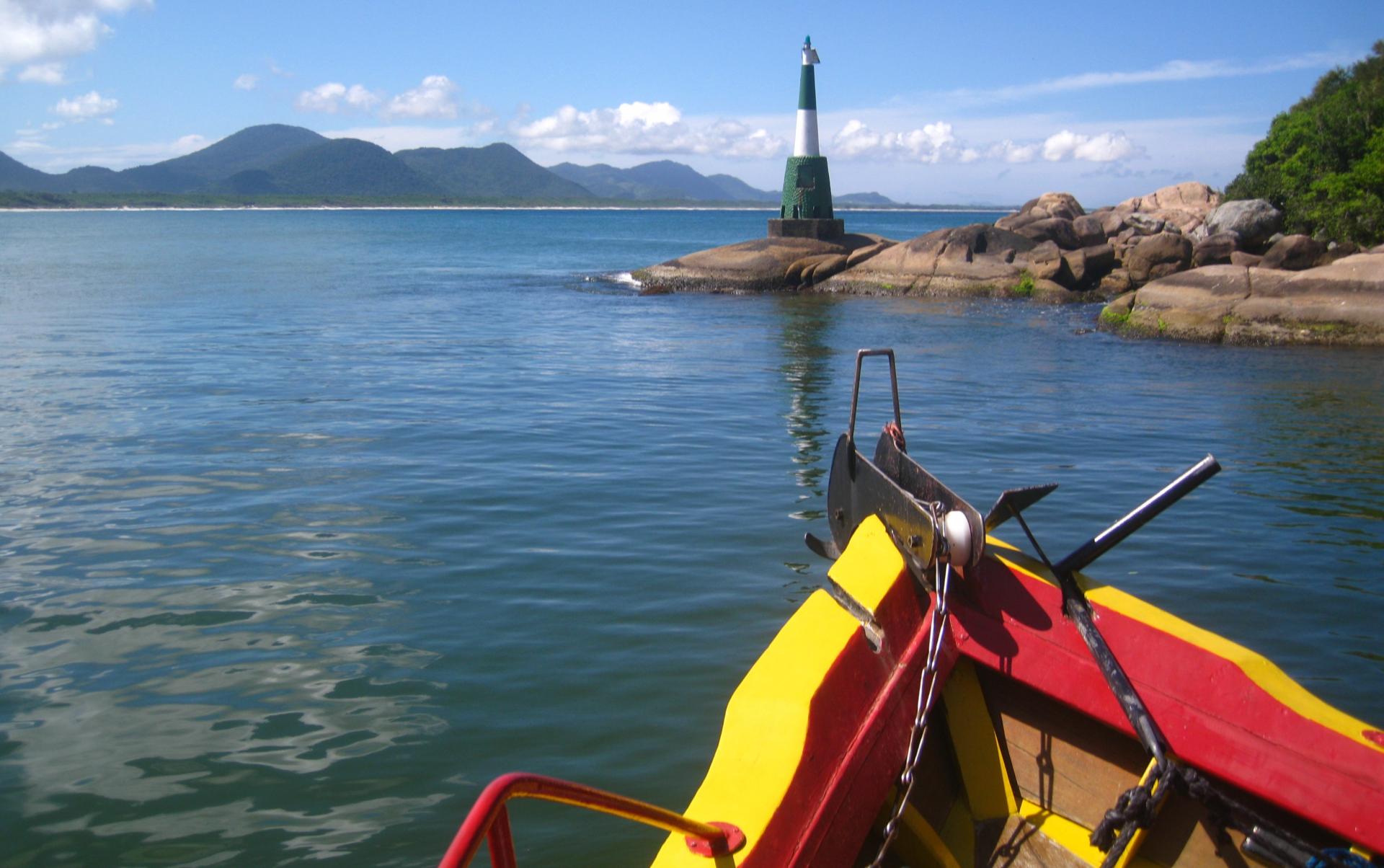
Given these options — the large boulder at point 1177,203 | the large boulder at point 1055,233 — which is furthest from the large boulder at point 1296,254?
the large boulder at point 1177,203

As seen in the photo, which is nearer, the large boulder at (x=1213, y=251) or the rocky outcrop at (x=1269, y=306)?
the rocky outcrop at (x=1269, y=306)

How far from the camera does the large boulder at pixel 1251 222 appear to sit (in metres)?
27.0

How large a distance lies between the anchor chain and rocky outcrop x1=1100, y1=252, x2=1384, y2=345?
17.5m

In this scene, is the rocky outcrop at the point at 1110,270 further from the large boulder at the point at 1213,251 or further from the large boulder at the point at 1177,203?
the large boulder at the point at 1177,203

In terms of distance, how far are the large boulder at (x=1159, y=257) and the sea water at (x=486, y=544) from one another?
342 inches

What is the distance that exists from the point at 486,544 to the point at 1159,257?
23071 mm

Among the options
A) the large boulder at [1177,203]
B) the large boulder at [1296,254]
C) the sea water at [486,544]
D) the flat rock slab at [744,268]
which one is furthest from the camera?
the large boulder at [1177,203]

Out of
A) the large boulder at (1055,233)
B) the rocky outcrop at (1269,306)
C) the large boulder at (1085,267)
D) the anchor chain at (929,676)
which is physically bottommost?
the anchor chain at (929,676)

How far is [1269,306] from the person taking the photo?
736 inches

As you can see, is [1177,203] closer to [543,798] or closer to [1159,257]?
[1159,257]

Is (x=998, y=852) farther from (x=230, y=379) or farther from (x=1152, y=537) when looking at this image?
(x=230, y=379)

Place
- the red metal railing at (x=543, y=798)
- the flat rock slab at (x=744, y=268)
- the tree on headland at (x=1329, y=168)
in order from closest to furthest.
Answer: the red metal railing at (x=543, y=798) < the tree on headland at (x=1329, y=168) < the flat rock slab at (x=744, y=268)

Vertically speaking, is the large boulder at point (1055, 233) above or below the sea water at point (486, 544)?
above

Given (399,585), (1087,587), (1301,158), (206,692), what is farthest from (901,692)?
(1301,158)
